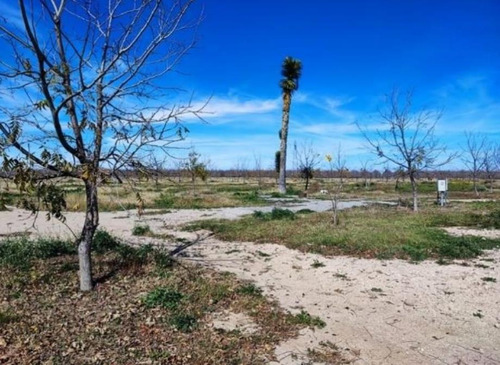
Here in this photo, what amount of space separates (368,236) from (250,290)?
461 cm

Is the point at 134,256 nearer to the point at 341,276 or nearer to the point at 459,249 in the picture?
the point at 341,276

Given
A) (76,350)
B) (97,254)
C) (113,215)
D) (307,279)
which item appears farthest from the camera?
(113,215)

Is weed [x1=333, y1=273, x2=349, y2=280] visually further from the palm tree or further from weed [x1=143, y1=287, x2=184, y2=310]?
the palm tree

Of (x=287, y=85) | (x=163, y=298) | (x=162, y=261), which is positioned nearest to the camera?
(x=163, y=298)

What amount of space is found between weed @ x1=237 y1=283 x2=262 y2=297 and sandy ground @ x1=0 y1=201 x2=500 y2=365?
0.17m

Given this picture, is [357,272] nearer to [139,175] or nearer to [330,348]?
[330,348]

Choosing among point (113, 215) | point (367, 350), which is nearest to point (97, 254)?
point (367, 350)

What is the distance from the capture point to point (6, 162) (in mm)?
3930

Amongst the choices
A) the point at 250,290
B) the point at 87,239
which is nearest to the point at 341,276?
the point at 250,290

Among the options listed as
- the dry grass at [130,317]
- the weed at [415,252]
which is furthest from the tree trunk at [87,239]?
the weed at [415,252]

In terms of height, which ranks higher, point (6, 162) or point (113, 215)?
point (6, 162)

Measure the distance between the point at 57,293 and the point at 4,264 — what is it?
1678mm

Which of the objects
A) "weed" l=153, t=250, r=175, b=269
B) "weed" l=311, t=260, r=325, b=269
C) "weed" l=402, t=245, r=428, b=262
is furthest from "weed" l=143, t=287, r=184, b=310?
"weed" l=402, t=245, r=428, b=262

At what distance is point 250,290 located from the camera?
5.90 meters
